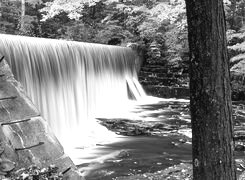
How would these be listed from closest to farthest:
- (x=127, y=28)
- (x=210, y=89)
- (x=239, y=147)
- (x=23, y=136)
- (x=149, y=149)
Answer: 1. (x=210, y=89)
2. (x=23, y=136)
3. (x=239, y=147)
4. (x=149, y=149)
5. (x=127, y=28)

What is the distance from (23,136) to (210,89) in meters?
2.25

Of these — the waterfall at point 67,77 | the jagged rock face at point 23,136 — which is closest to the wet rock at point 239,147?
the waterfall at point 67,77

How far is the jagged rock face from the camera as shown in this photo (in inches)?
141

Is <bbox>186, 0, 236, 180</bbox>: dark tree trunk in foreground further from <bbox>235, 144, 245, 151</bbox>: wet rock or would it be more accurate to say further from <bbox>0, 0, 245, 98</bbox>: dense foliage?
<bbox>0, 0, 245, 98</bbox>: dense foliage

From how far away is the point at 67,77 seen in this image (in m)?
10.3

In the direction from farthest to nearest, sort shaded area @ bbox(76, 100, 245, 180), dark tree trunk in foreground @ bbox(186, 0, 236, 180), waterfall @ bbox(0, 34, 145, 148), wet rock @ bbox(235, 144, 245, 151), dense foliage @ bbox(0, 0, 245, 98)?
dense foliage @ bbox(0, 0, 245, 98) → waterfall @ bbox(0, 34, 145, 148) → wet rock @ bbox(235, 144, 245, 151) → shaded area @ bbox(76, 100, 245, 180) → dark tree trunk in foreground @ bbox(186, 0, 236, 180)

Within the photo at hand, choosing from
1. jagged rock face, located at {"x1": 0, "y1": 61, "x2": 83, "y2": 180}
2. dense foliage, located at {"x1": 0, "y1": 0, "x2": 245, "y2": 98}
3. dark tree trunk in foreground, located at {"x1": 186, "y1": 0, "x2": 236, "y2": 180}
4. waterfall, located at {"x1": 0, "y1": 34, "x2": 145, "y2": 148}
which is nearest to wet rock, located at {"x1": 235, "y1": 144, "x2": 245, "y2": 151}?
waterfall, located at {"x1": 0, "y1": 34, "x2": 145, "y2": 148}

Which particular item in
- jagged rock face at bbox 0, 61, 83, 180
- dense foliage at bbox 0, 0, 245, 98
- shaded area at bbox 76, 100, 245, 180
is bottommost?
shaded area at bbox 76, 100, 245, 180

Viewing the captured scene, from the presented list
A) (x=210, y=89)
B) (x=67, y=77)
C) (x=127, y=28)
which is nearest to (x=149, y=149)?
(x=67, y=77)

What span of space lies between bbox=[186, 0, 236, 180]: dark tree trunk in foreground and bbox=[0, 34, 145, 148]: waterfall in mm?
5750

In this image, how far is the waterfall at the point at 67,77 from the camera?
8125 millimetres

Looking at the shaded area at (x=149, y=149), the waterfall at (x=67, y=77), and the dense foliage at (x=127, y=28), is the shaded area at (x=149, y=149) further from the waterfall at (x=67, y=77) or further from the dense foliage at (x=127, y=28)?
the dense foliage at (x=127, y=28)

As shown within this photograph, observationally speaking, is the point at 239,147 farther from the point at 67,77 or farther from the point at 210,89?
the point at 210,89

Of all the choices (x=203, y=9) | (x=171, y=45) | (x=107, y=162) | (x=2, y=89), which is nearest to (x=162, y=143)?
(x=107, y=162)
